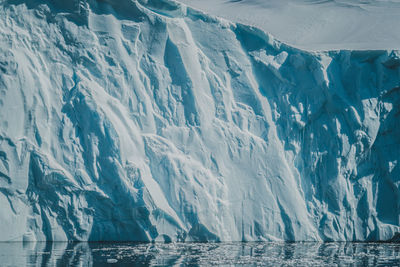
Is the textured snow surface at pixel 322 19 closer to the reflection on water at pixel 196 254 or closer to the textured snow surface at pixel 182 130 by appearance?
the textured snow surface at pixel 182 130

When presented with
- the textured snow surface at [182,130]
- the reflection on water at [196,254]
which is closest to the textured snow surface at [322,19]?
the textured snow surface at [182,130]

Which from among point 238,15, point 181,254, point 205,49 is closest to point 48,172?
point 181,254

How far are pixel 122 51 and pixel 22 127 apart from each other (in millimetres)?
2436

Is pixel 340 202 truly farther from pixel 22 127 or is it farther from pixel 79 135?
pixel 22 127

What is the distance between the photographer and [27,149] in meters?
9.34

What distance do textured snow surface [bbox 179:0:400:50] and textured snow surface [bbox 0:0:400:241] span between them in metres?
0.31

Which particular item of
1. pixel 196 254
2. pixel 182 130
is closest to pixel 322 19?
pixel 182 130

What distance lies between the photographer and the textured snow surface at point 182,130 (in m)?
9.46

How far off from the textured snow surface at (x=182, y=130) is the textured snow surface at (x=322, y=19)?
310 millimetres

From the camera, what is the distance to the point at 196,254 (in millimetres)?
7848

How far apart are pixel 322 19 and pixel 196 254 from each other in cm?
584

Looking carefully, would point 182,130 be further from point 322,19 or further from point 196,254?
point 322,19

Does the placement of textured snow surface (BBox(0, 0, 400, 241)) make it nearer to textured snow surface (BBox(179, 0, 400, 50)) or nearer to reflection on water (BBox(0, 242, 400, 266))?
textured snow surface (BBox(179, 0, 400, 50))

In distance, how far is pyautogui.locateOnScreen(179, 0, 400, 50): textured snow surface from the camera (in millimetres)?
10672
